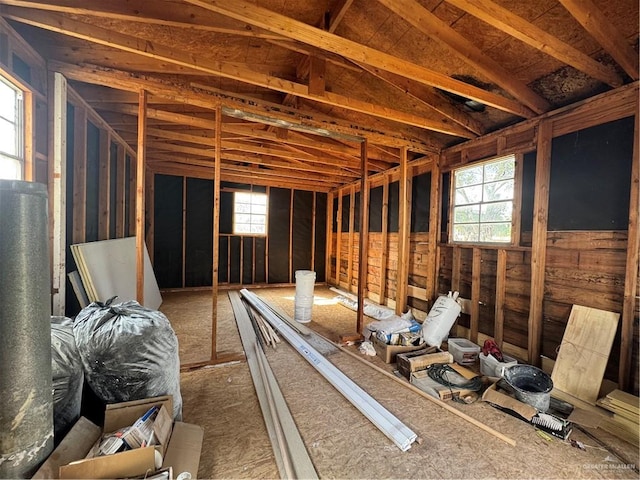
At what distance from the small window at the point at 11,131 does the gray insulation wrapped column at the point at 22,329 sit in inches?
50.9

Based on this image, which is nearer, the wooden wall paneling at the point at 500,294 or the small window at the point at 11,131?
the small window at the point at 11,131

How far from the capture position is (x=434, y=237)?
3.93 metres

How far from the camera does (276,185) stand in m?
6.73

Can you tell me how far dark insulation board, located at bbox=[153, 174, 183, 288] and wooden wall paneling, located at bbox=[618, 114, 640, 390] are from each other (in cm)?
678

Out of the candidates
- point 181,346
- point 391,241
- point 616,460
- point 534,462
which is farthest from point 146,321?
point 391,241

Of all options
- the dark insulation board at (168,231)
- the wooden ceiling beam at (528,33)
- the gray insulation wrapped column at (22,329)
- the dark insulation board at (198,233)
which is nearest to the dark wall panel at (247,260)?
the dark insulation board at (198,233)

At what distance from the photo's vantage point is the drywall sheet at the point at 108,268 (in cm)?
266

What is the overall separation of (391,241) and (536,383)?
311 cm

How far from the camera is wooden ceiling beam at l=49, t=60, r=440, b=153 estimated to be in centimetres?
234

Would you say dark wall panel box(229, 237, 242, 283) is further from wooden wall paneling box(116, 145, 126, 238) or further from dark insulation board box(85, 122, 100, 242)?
dark insulation board box(85, 122, 100, 242)

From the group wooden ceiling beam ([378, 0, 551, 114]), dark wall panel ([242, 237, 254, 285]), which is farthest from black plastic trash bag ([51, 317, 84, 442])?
dark wall panel ([242, 237, 254, 285])

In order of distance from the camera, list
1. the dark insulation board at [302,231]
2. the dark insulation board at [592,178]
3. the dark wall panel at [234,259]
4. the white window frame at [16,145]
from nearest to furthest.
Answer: the white window frame at [16,145] < the dark insulation board at [592,178] < the dark wall panel at [234,259] < the dark insulation board at [302,231]

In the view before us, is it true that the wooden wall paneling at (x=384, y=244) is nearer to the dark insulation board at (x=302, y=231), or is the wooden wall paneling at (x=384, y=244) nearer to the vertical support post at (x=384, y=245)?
the vertical support post at (x=384, y=245)

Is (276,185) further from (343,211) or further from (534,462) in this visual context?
(534,462)
